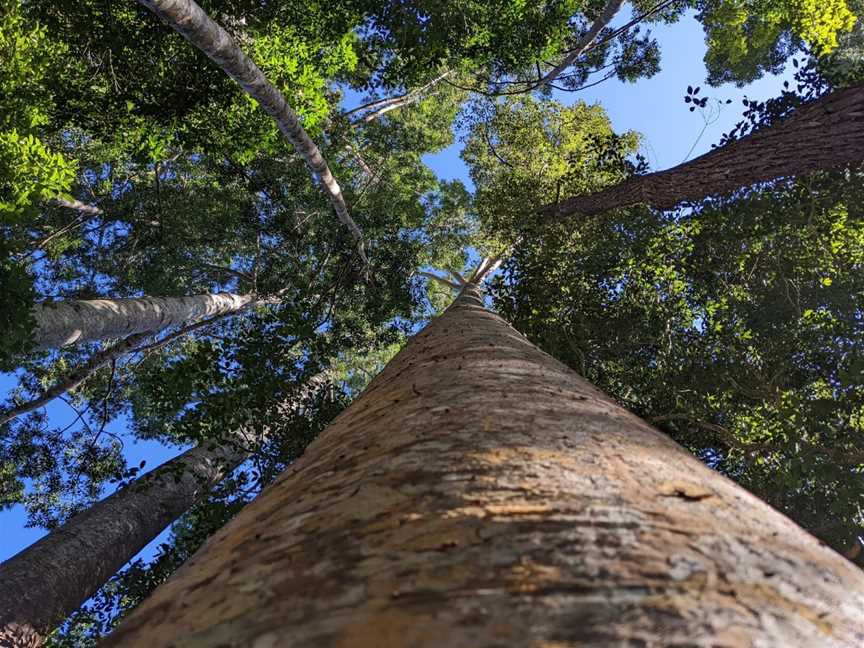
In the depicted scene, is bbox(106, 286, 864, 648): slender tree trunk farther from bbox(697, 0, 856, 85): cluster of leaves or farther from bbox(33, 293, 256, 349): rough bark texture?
bbox(697, 0, 856, 85): cluster of leaves

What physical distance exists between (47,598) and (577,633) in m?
6.52

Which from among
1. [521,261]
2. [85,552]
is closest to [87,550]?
[85,552]

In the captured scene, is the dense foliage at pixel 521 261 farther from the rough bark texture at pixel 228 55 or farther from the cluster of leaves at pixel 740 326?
the rough bark texture at pixel 228 55

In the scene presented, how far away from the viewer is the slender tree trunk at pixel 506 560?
0.71 meters

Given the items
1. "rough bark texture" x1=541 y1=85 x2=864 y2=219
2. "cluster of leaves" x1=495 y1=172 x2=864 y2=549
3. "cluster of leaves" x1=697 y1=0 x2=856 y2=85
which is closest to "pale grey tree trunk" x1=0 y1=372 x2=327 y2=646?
"cluster of leaves" x1=495 y1=172 x2=864 y2=549

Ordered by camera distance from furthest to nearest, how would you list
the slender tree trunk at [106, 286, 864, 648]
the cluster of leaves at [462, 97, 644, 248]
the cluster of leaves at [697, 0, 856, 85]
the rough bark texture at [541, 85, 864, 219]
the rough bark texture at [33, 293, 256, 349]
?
the cluster of leaves at [462, 97, 644, 248], the cluster of leaves at [697, 0, 856, 85], the rough bark texture at [33, 293, 256, 349], the rough bark texture at [541, 85, 864, 219], the slender tree trunk at [106, 286, 864, 648]

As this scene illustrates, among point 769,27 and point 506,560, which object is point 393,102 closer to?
point 769,27

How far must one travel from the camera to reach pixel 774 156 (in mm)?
5035

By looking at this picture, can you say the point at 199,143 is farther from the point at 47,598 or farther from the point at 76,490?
the point at 76,490

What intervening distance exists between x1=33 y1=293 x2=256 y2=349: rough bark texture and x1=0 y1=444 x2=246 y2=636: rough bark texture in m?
1.88

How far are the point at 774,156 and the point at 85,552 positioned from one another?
8.46 m

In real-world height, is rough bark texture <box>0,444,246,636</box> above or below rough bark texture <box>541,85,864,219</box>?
below

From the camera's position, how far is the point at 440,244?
14562 mm

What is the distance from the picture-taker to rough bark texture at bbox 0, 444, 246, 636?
16.6 feet
